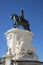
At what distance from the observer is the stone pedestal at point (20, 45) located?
20.6 meters

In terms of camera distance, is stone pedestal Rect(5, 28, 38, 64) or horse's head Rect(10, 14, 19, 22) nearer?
stone pedestal Rect(5, 28, 38, 64)

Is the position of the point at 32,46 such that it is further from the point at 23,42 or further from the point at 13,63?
the point at 13,63

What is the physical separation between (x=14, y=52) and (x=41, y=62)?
230 cm

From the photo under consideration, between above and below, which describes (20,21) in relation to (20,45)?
above

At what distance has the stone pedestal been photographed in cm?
2058

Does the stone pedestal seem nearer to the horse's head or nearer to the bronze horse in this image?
the bronze horse

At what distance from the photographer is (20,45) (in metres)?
20.9

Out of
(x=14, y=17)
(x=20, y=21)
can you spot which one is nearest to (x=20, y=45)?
(x=20, y=21)

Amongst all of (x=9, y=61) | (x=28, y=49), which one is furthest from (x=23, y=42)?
(x=9, y=61)

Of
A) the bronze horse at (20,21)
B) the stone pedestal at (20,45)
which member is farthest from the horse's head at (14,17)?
the stone pedestal at (20,45)

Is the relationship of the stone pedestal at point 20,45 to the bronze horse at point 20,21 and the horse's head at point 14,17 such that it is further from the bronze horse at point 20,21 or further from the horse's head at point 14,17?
the horse's head at point 14,17

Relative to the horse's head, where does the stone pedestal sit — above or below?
below

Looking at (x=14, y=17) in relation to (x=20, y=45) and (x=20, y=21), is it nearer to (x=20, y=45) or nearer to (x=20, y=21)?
(x=20, y=21)

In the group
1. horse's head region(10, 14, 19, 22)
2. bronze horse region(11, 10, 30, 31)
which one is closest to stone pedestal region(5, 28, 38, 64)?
bronze horse region(11, 10, 30, 31)
